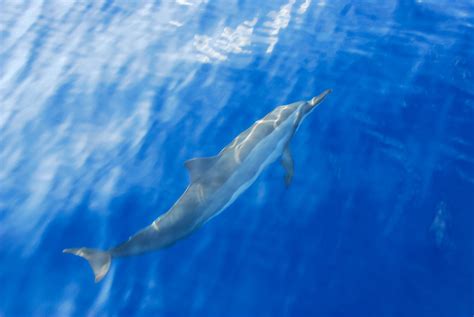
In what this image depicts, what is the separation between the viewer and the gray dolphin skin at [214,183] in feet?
17.4

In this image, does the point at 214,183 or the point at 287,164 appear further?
the point at 287,164

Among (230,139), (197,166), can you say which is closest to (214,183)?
(197,166)

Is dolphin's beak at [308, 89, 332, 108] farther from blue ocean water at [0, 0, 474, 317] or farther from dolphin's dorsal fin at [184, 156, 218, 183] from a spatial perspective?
dolphin's dorsal fin at [184, 156, 218, 183]

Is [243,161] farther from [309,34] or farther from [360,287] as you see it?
[309,34]

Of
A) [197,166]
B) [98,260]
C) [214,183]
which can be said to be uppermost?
[197,166]

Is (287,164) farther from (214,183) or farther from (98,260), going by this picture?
(98,260)

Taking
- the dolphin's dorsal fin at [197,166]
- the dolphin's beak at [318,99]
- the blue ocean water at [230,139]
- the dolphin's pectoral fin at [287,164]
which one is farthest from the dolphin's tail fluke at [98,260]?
the dolphin's beak at [318,99]

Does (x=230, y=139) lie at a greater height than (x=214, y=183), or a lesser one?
lesser

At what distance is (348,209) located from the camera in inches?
256

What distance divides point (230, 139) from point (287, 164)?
1.34 metres

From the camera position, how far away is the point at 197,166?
18.7 ft

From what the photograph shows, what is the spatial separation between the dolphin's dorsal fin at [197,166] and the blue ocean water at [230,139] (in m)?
1.07

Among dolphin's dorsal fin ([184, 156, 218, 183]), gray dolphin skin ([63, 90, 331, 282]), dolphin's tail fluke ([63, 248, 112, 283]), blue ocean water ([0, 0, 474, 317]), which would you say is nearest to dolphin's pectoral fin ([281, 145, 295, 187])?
gray dolphin skin ([63, 90, 331, 282])

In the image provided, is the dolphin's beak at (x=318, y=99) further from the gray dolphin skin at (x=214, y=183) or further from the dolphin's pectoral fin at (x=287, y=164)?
the dolphin's pectoral fin at (x=287, y=164)
